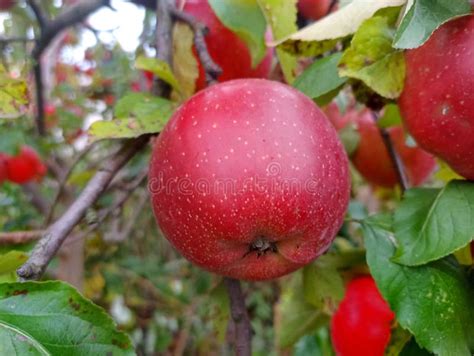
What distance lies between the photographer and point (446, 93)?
68 cm

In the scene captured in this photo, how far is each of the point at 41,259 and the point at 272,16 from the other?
1.47ft

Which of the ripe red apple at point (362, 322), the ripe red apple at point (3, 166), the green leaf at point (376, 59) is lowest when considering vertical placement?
the ripe red apple at point (362, 322)

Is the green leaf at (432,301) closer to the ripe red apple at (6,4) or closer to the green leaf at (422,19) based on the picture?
the green leaf at (422,19)

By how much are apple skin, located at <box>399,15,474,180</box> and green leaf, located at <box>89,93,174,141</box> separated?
33cm

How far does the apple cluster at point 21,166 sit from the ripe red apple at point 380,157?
861mm

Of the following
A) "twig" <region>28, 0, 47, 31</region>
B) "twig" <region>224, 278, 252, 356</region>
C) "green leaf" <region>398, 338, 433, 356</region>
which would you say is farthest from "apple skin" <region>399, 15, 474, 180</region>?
"twig" <region>28, 0, 47, 31</region>

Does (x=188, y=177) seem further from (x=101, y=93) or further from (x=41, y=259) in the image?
(x=101, y=93)

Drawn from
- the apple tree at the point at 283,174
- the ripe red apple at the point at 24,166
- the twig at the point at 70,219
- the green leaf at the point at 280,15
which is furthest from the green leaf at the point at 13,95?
the ripe red apple at the point at 24,166

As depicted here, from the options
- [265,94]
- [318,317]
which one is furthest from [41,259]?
[318,317]

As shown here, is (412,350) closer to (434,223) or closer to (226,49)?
(434,223)

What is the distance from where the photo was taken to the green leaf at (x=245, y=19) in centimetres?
81

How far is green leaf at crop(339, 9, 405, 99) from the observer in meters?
0.72

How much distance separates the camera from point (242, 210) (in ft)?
2.10

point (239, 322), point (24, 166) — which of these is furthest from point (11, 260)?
point (24, 166)
